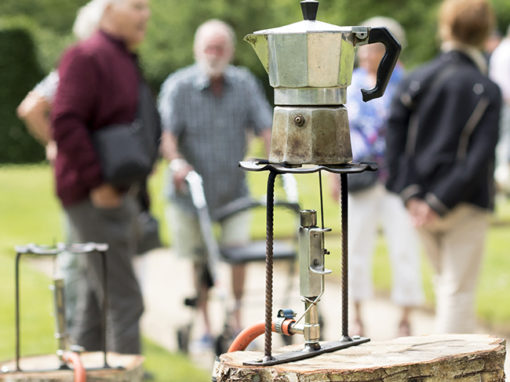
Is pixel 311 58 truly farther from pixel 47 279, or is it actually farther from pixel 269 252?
pixel 47 279

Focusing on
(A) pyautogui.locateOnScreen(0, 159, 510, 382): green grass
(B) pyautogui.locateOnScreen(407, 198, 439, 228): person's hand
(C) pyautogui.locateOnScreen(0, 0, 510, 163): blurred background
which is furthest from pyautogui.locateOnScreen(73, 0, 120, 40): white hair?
(C) pyautogui.locateOnScreen(0, 0, 510, 163): blurred background

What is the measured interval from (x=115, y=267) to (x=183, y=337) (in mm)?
1707

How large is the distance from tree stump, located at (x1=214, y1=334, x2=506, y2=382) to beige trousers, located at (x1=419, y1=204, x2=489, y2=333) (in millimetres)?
2358

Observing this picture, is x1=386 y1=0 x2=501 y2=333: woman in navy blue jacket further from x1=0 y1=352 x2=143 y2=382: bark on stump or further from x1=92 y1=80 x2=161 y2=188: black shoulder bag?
x1=0 y1=352 x2=143 y2=382: bark on stump

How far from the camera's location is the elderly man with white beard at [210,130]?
6.90 m

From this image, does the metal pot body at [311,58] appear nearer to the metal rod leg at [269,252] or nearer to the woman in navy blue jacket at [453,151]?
the metal rod leg at [269,252]

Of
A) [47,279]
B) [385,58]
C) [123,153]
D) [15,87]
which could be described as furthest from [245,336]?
[15,87]

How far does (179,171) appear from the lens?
6613 mm

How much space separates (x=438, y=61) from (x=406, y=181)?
2.25 ft

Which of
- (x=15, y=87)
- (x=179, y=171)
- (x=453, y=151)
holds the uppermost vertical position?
(x=15, y=87)

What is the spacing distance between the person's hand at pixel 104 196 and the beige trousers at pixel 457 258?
173cm

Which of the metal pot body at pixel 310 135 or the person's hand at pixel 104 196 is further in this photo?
the person's hand at pixel 104 196

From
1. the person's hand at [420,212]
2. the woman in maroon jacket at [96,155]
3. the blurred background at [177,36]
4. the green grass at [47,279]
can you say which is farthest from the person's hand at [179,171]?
the blurred background at [177,36]

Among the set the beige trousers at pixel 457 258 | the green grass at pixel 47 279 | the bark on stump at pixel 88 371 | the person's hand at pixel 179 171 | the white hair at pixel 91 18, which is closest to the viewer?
the bark on stump at pixel 88 371
